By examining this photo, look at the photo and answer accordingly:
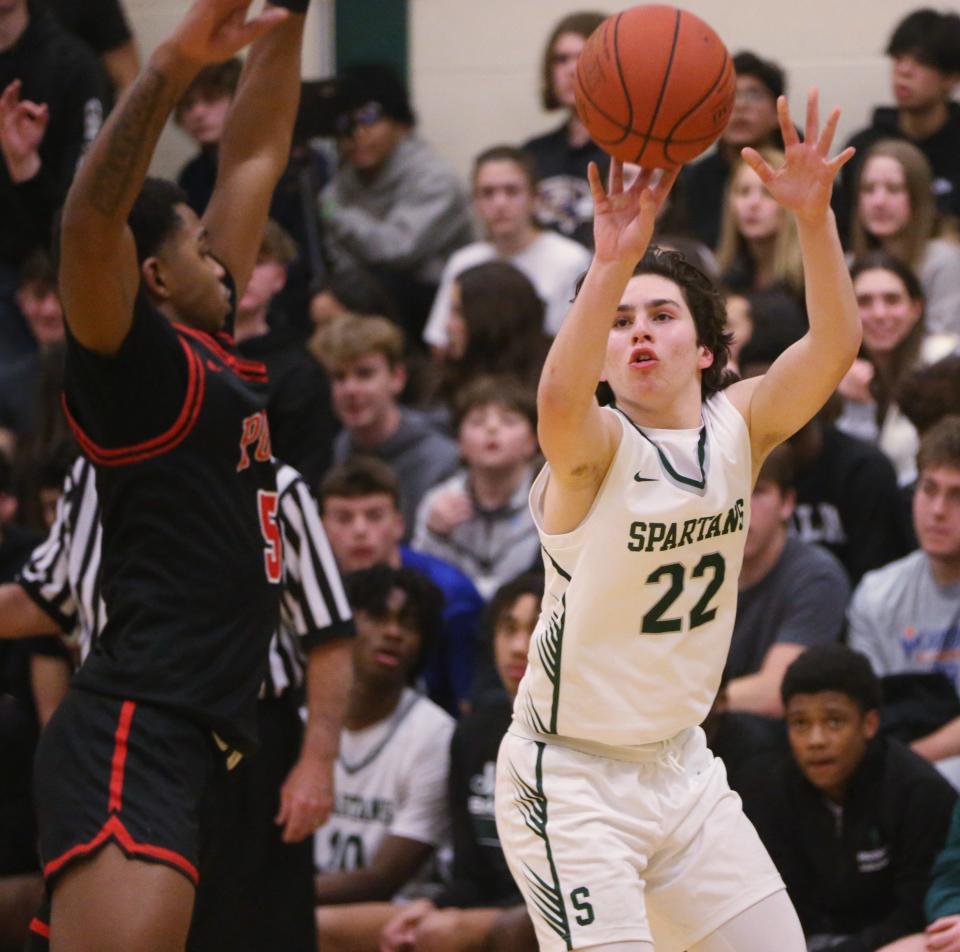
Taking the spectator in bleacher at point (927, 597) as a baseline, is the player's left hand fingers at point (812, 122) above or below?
above

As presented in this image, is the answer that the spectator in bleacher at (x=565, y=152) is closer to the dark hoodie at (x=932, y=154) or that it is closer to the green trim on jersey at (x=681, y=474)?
the dark hoodie at (x=932, y=154)

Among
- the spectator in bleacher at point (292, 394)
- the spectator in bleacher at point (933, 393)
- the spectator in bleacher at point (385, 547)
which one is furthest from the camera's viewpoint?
the spectator in bleacher at point (292, 394)

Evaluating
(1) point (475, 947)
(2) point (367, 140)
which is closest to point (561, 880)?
(1) point (475, 947)

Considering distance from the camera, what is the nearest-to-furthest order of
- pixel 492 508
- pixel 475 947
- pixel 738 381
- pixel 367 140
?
pixel 738 381 < pixel 475 947 < pixel 492 508 < pixel 367 140

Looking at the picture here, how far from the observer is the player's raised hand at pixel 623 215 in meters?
3.41

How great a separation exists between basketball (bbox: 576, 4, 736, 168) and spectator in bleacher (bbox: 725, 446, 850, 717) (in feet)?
8.43

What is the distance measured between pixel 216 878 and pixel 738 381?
Result: 5.80ft

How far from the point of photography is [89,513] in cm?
434

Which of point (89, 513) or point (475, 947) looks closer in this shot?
point (89, 513)

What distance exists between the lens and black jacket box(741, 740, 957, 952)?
5.44 metres

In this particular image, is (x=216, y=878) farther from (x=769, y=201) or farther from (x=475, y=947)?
(x=769, y=201)

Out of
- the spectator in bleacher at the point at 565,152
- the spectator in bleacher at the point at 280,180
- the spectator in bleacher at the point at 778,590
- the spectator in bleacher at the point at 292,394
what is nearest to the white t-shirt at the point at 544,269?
the spectator in bleacher at the point at 565,152

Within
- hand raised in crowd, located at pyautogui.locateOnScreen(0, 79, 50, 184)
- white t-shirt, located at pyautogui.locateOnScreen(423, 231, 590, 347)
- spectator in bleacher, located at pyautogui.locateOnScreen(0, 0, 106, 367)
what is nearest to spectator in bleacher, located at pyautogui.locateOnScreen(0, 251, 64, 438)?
spectator in bleacher, located at pyautogui.locateOnScreen(0, 0, 106, 367)

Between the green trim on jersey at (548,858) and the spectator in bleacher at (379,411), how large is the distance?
3903mm
